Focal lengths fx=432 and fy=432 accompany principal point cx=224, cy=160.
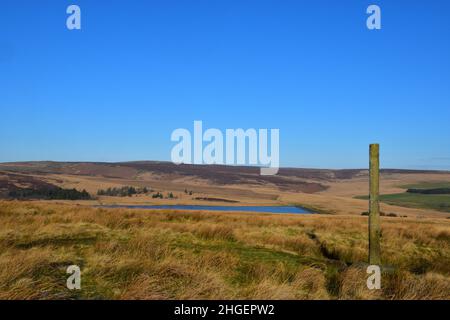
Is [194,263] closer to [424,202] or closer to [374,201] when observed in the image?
[374,201]

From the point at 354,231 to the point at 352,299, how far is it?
13914 mm

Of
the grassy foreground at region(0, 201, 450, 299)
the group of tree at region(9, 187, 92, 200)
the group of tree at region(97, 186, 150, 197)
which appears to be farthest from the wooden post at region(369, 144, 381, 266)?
the group of tree at region(97, 186, 150, 197)

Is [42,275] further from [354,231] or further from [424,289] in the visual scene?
[354,231]

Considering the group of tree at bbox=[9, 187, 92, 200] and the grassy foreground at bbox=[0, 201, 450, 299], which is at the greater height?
the grassy foreground at bbox=[0, 201, 450, 299]

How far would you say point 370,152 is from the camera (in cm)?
1123

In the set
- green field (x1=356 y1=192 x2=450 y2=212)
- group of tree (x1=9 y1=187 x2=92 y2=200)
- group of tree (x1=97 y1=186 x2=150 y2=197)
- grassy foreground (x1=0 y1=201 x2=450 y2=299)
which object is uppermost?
grassy foreground (x1=0 y1=201 x2=450 y2=299)

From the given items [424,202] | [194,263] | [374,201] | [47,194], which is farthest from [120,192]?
[194,263]

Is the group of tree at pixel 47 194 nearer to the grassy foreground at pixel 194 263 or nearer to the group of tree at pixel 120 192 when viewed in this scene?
the group of tree at pixel 120 192

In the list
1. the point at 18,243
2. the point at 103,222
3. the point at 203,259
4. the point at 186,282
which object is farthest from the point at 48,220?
the point at 186,282

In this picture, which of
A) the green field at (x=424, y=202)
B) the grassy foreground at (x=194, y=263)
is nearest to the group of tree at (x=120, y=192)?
the green field at (x=424, y=202)

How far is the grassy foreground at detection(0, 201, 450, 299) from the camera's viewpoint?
6.88m

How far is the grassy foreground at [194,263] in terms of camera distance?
22.6 ft

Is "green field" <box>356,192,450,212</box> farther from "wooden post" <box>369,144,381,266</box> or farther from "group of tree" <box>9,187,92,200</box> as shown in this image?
"wooden post" <box>369,144,381,266</box>

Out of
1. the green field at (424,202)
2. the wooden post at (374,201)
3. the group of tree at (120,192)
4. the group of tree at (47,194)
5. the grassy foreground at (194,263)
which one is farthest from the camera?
the group of tree at (120,192)
